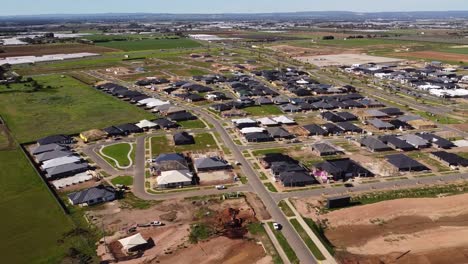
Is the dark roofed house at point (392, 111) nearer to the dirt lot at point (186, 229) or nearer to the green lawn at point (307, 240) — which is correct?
the dirt lot at point (186, 229)

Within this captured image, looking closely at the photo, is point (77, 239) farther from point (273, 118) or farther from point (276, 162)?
point (273, 118)

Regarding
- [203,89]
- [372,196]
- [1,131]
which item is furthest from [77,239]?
[203,89]

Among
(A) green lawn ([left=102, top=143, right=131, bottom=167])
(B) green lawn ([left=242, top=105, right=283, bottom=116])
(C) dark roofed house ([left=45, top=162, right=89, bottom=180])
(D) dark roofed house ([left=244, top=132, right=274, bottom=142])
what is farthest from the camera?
(B) green lawn ([left=242, top=105, right=283, bottom=116])

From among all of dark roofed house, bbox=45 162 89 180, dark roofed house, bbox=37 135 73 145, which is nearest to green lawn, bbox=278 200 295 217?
dark roofed house, bbox=45 162 89 180

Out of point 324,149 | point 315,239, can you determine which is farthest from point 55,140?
point 315,239

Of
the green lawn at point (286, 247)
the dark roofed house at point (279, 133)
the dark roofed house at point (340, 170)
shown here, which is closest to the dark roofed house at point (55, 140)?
the dark roofed house at point (279, 133)

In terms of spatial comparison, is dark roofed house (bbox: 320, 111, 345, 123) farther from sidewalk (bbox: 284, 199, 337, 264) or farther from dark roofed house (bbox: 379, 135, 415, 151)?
sidewalk (bbox: 284, 199, 337, 264)
